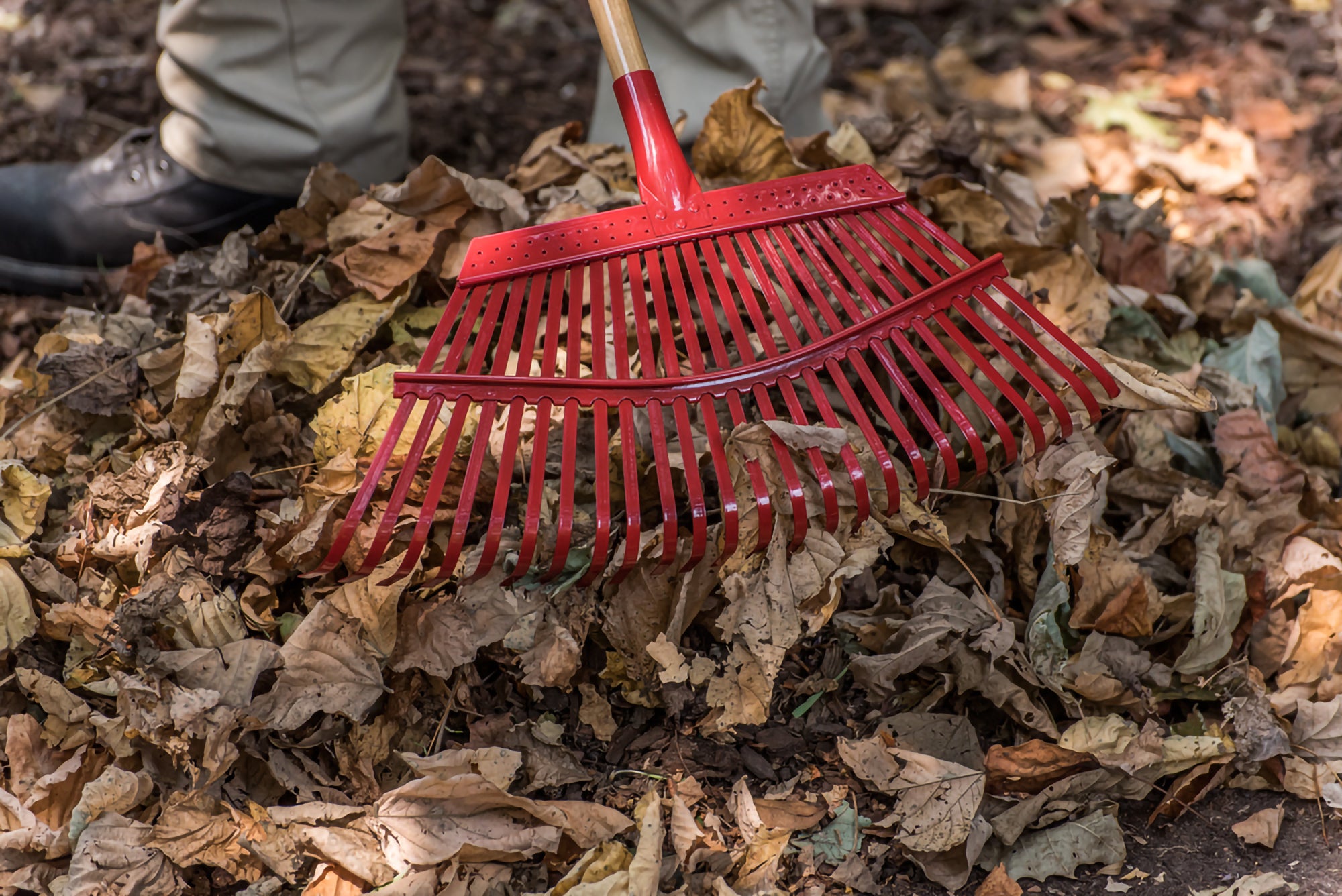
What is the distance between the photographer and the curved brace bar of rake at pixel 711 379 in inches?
57.4

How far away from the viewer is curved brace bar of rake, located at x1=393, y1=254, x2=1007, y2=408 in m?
1.46

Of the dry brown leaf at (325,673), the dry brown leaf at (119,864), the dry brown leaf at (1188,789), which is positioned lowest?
the dry brown leaf at (1188,789)

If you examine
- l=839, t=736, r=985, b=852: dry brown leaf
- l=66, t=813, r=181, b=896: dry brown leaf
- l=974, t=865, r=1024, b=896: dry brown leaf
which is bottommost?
l=974, t=865, r=1024, b=896: dry brown leaf

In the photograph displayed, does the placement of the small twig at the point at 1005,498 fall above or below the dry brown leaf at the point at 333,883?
above

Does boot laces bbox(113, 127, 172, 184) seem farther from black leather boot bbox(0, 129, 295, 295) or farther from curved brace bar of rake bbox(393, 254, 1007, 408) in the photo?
curved brace bar of rake bbox(393, 254, 1007, 408)

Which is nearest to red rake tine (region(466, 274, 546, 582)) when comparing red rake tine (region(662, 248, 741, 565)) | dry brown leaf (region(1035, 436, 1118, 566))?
red rake tine (region(662, 248, 741, 565))

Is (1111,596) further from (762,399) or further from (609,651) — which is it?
(609,651)

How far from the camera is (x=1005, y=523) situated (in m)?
1.59

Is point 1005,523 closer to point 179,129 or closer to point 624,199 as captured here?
point 624,199

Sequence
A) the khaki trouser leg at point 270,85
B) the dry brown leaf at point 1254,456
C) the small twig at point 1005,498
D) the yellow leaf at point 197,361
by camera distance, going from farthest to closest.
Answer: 1. the khaki trouser leg at point 270,85
2. the dry brown leaf at point 1254,456
3. the yellow leaf at point 197,361
4. the small twig at point 1005,498

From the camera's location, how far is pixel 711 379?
5.04 ft

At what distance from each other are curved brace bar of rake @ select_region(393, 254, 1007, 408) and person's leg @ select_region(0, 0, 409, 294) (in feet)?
3.03

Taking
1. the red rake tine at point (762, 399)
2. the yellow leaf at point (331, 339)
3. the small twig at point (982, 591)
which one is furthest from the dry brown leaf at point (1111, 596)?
the yellow leaf at point (331, 339)

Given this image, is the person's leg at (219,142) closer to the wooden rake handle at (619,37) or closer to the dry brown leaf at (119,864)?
the wooden rake handle at (619,37)
